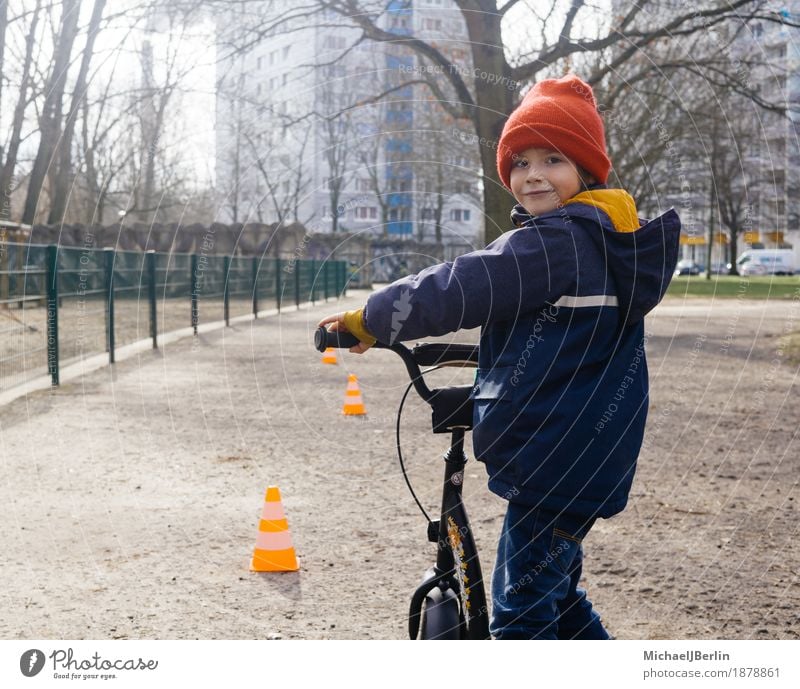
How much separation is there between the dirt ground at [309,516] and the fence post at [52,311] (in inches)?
22.3

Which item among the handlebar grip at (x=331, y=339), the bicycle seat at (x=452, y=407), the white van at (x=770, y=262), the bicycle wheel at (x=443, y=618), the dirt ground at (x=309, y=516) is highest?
the white van at (x=770, y=262)

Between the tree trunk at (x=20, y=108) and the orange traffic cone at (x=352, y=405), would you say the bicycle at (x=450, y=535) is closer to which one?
the orange traffic cone at (x=352, y=405)

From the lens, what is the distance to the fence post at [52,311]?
34.1 ft

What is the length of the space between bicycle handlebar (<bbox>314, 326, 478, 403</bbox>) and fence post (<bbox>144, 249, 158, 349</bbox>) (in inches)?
493

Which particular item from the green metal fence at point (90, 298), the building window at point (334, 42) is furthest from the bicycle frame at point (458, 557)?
the building window at point (334, 42)

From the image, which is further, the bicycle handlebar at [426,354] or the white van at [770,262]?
the white van at [770,262]

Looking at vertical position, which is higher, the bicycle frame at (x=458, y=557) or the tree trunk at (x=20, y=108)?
the tree trunk at (x=20, y=108)

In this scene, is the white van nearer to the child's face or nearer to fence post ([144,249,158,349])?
fence post ([144,249,158,349])

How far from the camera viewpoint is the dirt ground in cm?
385

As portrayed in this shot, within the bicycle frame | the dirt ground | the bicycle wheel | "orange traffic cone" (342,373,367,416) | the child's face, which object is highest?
the child's face

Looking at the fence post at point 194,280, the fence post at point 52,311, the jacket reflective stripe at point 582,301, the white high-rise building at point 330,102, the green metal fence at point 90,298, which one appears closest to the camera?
the jacket reflective stripe at point 582,301

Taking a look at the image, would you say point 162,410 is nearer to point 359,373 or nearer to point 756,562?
point 359,373

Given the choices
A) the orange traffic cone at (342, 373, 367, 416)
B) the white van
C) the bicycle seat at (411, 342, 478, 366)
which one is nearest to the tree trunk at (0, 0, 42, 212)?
the orange traffic cone at (342, 373, 367, 416)

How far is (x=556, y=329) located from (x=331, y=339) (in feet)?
1.92
